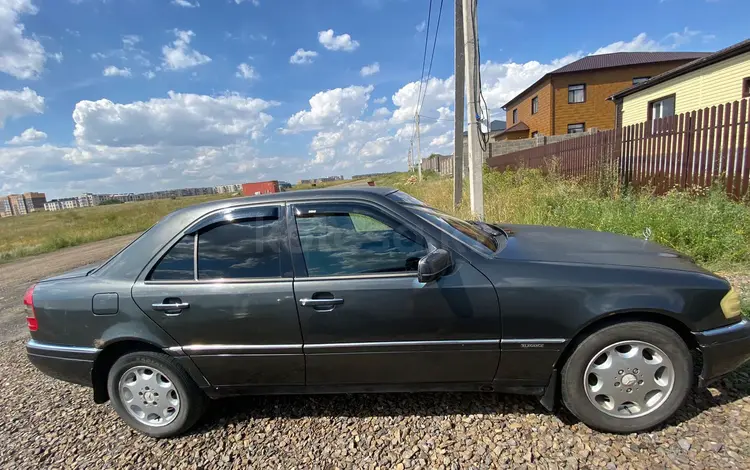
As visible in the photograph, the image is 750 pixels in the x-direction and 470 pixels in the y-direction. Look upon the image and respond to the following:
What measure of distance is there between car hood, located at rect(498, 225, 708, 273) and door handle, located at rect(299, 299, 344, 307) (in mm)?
1063

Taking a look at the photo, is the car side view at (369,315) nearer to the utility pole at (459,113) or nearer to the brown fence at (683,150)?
the brown fence at (683,150)

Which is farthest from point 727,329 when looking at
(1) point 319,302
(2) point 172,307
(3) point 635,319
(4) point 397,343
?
(2) point 172,307

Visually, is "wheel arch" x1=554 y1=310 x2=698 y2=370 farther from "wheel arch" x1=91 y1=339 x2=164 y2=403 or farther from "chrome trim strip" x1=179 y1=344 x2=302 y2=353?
"wheel arch" x1=91 y1=339 x2=164 y2=403

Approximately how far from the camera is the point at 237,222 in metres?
2.31

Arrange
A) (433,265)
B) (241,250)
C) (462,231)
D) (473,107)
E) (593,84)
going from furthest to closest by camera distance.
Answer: (593,84), (473,107), (462,231), (241,250), (433,265)

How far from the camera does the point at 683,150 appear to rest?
626 cm

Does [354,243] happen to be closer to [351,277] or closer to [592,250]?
[351,277]

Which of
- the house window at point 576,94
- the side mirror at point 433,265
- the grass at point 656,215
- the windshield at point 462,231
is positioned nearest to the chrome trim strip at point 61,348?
the side mirror at point 433,265

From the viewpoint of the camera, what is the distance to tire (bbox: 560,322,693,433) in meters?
1.94

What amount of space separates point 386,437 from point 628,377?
1470mm

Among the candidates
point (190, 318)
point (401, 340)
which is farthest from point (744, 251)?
point (190, 318)

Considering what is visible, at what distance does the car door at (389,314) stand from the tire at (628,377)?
0.50 m

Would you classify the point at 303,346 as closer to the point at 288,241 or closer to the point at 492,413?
the point at 288,241

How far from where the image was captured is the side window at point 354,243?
214 centimetres
